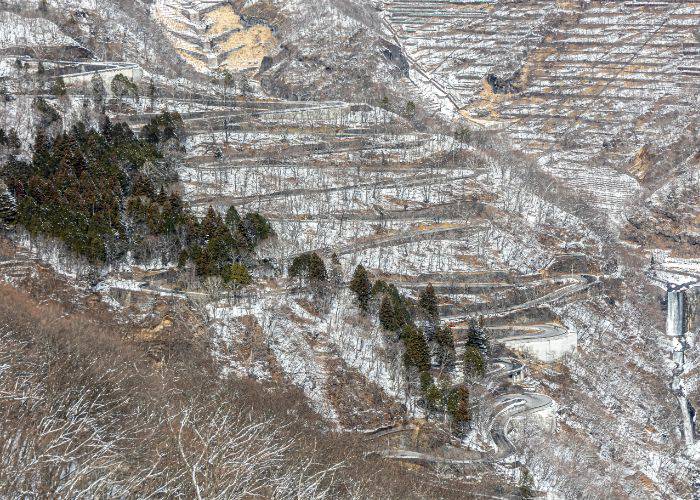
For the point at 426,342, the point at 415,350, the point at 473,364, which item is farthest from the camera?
the point at 426,342

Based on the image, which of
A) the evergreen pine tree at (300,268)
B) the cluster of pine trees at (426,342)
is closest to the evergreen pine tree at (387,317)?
the cluster of pine trees at (426,342)

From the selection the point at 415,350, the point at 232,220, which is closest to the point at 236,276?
the point at 232,220

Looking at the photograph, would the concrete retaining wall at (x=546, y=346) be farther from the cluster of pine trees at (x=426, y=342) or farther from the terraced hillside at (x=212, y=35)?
the terraced hillside at (x=212, y=35)

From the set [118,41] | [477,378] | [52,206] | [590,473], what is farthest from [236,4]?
[590,473]

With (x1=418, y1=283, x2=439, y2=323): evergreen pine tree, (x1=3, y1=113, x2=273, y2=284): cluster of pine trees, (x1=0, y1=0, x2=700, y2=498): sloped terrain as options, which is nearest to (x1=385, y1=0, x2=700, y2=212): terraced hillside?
(x1=0, y1=0, x2=700, y2=498): sloped terrain

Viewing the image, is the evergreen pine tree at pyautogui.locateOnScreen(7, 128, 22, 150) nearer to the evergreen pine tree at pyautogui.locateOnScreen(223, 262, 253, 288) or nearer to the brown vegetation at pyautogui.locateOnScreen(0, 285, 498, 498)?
the brown vegetation at pyautogui.locateOnScreen(0, 285, 498, 498)

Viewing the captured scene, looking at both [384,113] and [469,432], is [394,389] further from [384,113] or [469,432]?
[384,113]

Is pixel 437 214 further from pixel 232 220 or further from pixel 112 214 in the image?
pixel 112 214

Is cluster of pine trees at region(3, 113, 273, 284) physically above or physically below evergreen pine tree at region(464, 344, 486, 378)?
above
